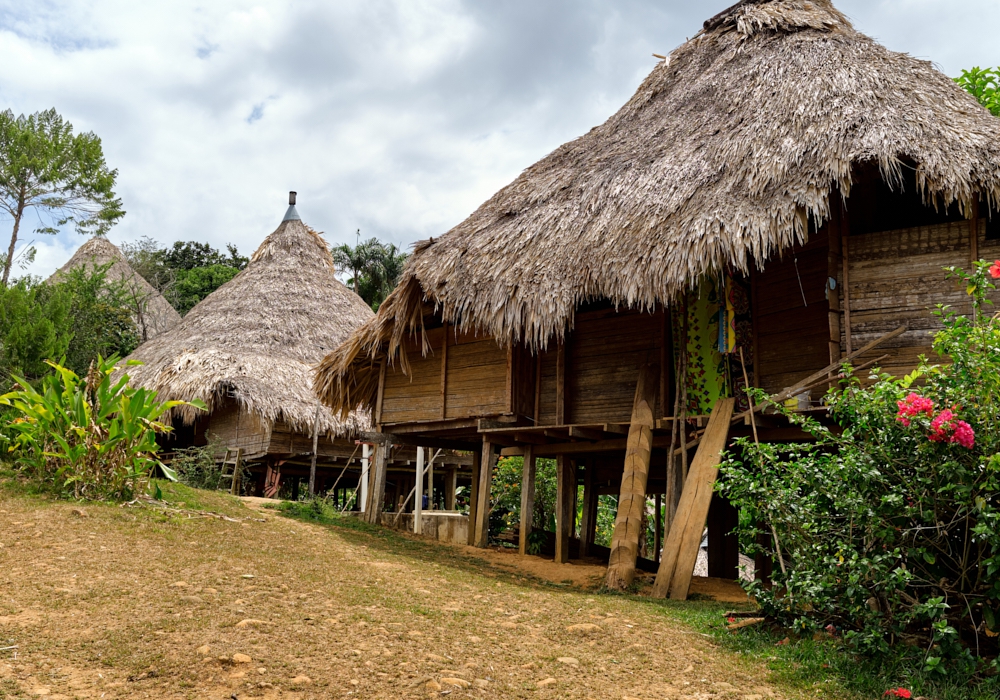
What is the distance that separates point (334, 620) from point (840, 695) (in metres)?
2.60

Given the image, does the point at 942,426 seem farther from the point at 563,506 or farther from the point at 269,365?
the point at 269,365

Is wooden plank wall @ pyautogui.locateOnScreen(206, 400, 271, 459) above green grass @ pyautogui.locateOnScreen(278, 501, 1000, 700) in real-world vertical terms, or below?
above

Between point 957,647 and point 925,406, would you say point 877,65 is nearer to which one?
point 925,406

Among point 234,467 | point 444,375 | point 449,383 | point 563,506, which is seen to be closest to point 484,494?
point 563,506

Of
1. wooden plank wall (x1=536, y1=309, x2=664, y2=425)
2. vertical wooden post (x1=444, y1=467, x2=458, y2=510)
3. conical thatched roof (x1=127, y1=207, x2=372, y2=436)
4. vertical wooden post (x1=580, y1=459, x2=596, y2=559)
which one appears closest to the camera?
wooden plank wall (x1=536, y1=309, x2=664, y2=425)

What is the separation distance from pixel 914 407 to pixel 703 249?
322cm

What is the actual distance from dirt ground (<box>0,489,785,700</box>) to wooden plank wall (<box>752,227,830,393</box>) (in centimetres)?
280

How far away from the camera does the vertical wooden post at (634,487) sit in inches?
283

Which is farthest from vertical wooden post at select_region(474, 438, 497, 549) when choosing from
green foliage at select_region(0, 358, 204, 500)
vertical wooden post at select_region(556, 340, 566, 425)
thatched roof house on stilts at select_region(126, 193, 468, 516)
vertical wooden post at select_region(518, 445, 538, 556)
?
thatched roof house on stilts at select_region(126, 193, 468, 516)

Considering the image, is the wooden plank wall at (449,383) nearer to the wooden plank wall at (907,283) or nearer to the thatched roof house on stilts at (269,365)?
the thatched roof house on stilts at (269,365)

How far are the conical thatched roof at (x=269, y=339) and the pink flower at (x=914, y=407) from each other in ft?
39.9

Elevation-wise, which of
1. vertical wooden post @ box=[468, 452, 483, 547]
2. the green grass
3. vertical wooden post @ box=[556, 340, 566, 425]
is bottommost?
the green grass

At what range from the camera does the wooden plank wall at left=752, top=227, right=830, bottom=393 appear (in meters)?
7.66

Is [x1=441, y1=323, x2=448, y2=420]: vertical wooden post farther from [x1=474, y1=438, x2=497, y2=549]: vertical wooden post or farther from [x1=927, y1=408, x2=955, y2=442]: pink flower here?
[x1=927, y1=408, x2=955, y2=442]: pink flower
